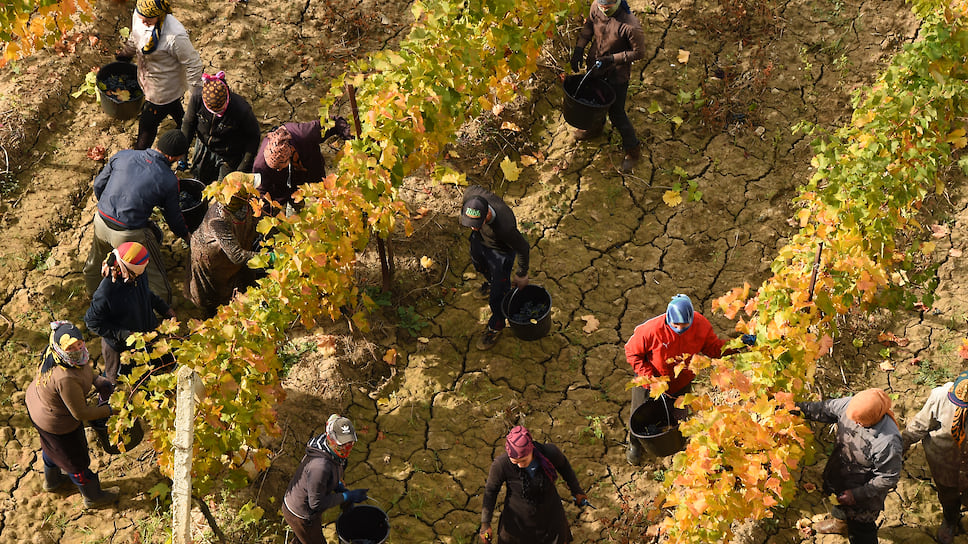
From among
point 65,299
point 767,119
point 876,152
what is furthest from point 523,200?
point 65,299

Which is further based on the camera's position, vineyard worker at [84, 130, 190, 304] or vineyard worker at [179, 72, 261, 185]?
vineyard worker at [179, 72, 261, 185]

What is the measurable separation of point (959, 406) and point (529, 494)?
297 centimetres

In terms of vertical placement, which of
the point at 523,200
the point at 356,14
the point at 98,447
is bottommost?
the point at 98,447

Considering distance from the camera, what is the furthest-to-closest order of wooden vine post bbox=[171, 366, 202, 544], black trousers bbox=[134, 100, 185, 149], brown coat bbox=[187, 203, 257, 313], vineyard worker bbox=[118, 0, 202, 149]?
black trousers bbox=[134, 100, 185, 149] < vineyard worker bbox=[118, 0, 202, 149] < brown coat bbox=[187, 203, 257, 313] < wooden vine post bbox=[171, 366, 202, 544]

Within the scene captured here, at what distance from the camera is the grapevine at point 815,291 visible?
17.7 feet

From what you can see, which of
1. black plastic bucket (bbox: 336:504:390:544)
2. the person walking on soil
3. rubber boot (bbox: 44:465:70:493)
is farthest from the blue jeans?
rubber boot (bbox: 44:465:70:493)

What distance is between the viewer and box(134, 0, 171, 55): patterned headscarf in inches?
289

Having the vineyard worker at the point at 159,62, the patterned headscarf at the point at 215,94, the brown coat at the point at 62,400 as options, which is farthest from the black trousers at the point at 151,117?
the brown coat at the point at 62,400

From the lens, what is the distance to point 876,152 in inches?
247

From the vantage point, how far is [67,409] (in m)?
6.05

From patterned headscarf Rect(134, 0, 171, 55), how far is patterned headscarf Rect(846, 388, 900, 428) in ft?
20.1

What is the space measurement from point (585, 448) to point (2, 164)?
19.6ft

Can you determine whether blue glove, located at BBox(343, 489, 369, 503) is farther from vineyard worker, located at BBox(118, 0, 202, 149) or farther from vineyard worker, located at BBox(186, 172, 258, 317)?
vineyard worker, located at BBox(118, 0, 202, 149)

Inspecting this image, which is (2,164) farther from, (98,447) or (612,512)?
(612,512)
